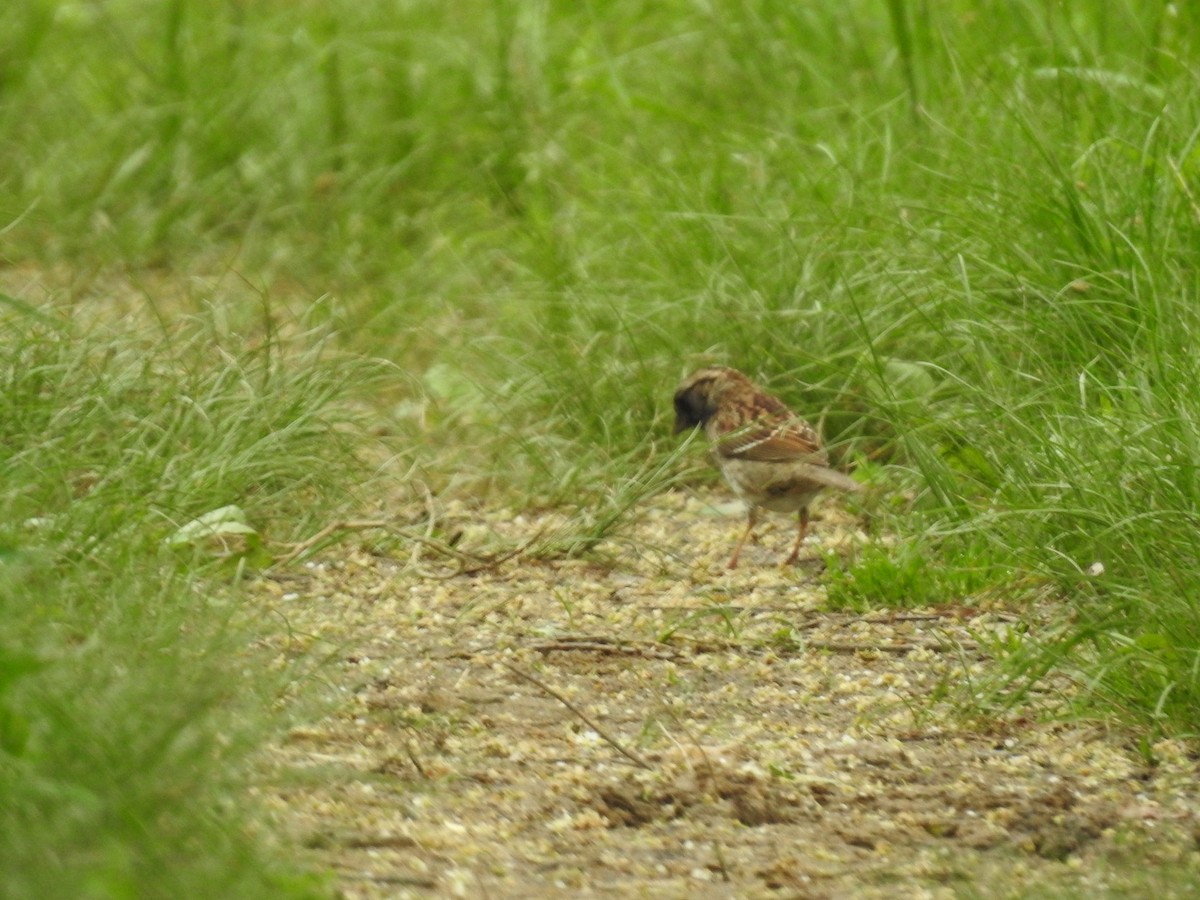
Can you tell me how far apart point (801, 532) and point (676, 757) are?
1.95 metres

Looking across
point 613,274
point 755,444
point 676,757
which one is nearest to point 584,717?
point 676,757

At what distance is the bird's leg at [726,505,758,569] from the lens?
5746 millimetres

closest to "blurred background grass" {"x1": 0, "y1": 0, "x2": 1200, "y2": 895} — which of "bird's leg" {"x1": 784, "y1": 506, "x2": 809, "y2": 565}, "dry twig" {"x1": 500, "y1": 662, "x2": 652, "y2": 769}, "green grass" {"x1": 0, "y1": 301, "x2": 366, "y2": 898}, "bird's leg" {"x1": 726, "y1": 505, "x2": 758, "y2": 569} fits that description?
"green grass" {"x1": 0, "y1": 301, "x2": 366, "y2": 898}

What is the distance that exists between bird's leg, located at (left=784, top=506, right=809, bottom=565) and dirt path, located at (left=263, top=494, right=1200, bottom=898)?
0.16 m

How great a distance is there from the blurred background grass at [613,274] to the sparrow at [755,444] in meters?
0.17

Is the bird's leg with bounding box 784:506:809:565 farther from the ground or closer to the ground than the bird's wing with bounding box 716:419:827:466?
closer to the ground

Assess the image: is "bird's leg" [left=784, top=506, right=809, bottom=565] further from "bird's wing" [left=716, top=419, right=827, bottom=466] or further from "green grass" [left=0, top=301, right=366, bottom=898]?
"green grass" [left=0, top=301, right=366, bottom=898]

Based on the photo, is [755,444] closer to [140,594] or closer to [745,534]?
[745,534]

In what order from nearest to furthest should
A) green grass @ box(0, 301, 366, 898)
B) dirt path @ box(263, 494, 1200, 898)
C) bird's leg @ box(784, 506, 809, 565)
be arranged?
green grass @ box(0, 301, 366, 898), dirt path @ box(263, 494, 1200, 898), bird's leg @ box(784, 506, 809, 565)

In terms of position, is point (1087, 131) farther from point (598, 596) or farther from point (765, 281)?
point (598, 596)

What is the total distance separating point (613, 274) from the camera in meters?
7.00

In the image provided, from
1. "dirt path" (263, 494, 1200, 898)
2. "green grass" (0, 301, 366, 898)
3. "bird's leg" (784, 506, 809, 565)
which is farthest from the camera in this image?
"bird's leg" (784, 506, 809, 565)

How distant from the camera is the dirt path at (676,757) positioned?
3568 millimetres

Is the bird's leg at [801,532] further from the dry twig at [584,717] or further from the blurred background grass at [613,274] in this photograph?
the dry twig at [584,717]
